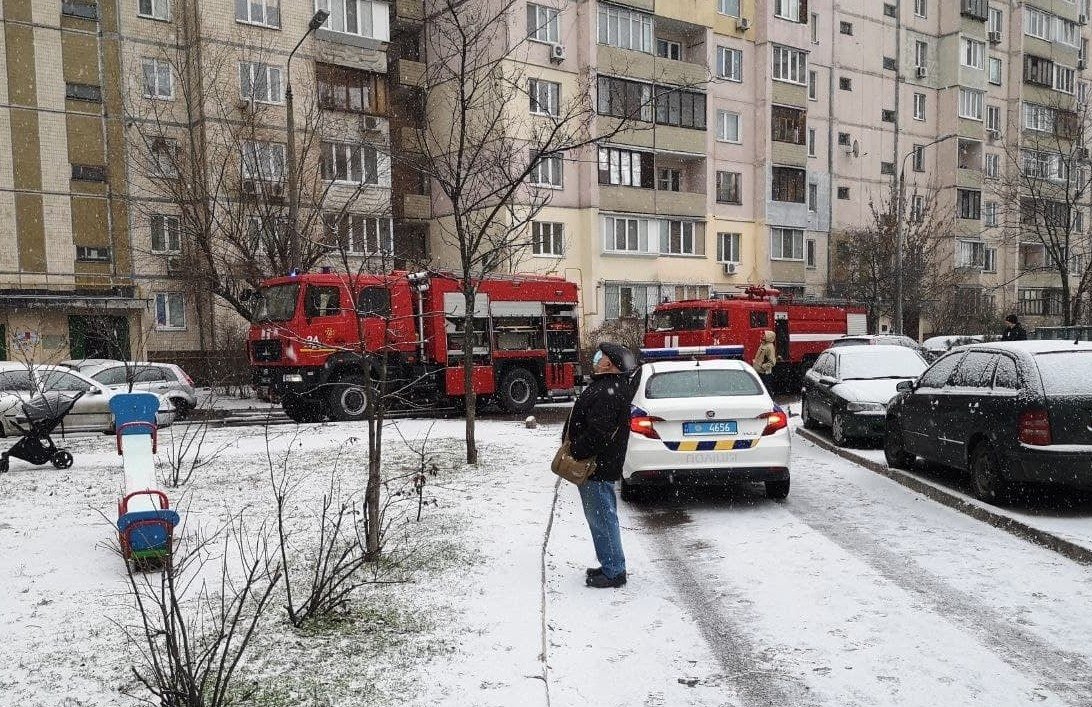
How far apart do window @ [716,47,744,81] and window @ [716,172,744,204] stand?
15.3 ft

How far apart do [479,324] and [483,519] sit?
11726mm

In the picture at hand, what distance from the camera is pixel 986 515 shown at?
303 inches

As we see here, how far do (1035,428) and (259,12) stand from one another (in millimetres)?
31030

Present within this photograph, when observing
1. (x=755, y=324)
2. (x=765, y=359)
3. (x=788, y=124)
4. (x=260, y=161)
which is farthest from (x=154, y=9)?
(x=788, y=124)

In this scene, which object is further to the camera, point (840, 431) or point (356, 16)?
point (356, 16)

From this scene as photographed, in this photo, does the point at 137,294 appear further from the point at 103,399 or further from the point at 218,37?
the point at 103,399

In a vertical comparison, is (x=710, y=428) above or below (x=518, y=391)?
above

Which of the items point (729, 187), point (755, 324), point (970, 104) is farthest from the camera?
point (970, 104)

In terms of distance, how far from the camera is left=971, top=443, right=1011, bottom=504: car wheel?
7.80 meters

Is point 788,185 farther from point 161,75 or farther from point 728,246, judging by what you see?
point 161,75

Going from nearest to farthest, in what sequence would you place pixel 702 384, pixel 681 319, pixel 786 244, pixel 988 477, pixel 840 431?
pixel 988 477 → pixel 702 384 → pixel 840 431 → pixel 681 319 → pixel 786 244

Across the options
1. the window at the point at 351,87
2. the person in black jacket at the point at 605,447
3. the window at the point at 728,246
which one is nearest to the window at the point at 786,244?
the window at the point at 728,246

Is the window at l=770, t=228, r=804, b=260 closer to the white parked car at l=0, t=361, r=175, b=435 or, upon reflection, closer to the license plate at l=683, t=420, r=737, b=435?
the white parked car at l=0, t=361, r=175, b=435

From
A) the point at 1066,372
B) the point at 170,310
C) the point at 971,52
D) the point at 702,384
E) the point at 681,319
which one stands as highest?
the point at 971,52
